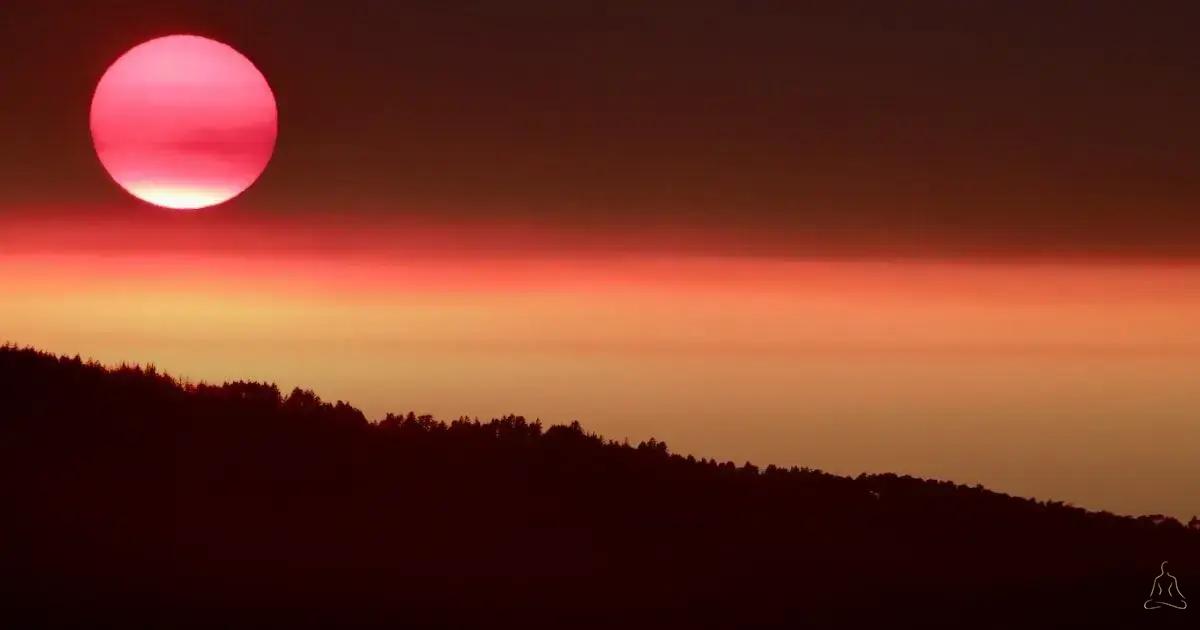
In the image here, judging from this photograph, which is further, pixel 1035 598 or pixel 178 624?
pixel 1035 598

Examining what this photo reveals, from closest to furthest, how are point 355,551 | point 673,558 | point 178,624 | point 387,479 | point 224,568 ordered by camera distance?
point 178,624 → point 224,568 → point 355,551 → point 673,558 → point 387,479

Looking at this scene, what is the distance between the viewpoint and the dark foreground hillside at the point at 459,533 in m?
21.6

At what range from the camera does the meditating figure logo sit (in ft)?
81.6

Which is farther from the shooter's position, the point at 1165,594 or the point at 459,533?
the point at 1165,594

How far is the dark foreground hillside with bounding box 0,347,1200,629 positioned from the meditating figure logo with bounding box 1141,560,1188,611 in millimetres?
221

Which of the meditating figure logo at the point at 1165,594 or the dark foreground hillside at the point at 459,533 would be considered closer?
the dark foreground hillside at the point at 459,533

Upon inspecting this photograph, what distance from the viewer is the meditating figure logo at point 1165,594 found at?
24.9 m

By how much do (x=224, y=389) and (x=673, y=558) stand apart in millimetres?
11156

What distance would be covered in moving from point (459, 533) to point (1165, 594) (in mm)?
11825

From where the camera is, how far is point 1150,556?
31.4m

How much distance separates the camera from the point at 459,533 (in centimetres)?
2509

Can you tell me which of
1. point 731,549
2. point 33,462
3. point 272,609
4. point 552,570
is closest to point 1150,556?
point 731,549

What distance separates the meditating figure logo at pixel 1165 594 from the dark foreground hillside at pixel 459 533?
0.72ft

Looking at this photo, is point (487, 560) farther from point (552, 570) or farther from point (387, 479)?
point (387, 479)
